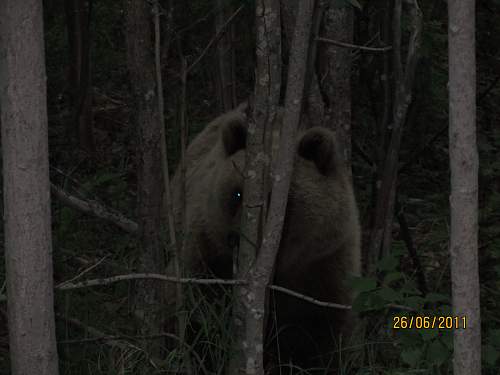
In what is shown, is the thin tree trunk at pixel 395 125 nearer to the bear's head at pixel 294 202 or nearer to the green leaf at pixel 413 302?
the bear's head at pixel 294 202

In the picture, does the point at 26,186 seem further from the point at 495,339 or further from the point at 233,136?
the point at 495,339

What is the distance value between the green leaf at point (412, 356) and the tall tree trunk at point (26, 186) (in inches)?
58.3

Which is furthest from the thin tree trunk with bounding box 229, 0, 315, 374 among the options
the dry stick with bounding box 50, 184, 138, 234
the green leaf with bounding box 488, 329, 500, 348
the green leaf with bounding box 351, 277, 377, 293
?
the dry stick with bounding box 50, 184, 138, 234

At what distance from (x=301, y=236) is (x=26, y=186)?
197cm

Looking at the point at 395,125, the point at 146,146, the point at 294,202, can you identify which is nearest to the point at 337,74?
the point at 395,125

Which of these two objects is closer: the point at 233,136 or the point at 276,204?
the point at 276,204

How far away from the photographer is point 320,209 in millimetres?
4602

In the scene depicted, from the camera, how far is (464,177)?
9.22 feet

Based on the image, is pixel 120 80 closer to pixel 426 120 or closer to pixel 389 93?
pixel 426 120

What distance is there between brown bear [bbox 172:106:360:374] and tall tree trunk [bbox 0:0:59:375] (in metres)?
1.43

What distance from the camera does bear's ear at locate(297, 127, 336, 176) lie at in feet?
15.0

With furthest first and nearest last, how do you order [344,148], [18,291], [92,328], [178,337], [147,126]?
1. [344,148]
2. [147,126]
3. [92,328]
4. [178,337]
5. [18,291]

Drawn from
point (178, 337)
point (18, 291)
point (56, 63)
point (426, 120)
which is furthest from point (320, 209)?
point (56, 63)

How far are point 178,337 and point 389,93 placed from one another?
8.49 ft
